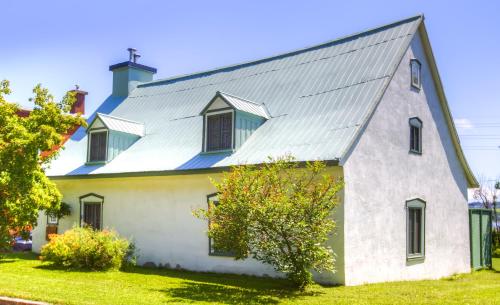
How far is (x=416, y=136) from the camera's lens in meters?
17.4

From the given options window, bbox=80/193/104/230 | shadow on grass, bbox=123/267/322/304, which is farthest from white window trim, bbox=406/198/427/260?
window, bbox=80/193/104/230

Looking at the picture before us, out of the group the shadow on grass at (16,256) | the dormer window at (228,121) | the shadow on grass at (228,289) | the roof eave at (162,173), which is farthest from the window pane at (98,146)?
the shadow on grass at (228,289)

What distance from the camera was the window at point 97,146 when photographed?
66.4 feet

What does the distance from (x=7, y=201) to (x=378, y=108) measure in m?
9.72

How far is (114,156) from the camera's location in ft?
65.6

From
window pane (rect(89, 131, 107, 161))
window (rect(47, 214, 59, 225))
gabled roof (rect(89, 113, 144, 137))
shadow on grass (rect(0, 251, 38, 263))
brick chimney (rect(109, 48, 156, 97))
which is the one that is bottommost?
shadow on grass (rect(0, 251, 38, 263))

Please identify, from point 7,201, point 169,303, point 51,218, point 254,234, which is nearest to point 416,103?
point 254,234

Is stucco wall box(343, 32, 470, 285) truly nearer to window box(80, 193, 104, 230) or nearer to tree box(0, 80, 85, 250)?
tree box(0, 80, 85, 250)

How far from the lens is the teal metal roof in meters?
15.0

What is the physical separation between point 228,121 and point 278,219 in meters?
5.93

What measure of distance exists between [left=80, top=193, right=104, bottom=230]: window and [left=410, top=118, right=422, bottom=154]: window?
10910mm

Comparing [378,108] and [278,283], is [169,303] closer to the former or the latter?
[278,283]

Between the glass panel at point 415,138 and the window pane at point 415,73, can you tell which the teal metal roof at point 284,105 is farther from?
the glass panel at point 415,138

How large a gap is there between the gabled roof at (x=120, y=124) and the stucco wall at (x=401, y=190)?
9.65m
